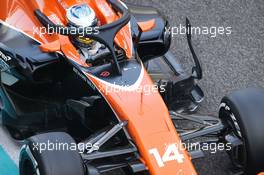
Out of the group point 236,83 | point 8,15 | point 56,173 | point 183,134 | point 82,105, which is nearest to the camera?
point 56,173

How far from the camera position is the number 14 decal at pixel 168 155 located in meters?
3.36

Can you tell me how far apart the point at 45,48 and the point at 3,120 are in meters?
0.73

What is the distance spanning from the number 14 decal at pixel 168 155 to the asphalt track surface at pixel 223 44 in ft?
3.88

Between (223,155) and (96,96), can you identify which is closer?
(96,96)

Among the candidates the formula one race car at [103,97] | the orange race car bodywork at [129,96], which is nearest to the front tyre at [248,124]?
the formula one race car at [103,97]

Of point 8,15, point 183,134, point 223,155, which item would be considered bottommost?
point 223,155

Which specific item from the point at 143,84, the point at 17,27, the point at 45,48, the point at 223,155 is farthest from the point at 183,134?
the point at 17,27

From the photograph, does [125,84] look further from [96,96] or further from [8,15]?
[8,15]

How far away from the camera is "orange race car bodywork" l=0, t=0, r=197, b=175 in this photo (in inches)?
133

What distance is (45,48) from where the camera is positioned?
3.80 m

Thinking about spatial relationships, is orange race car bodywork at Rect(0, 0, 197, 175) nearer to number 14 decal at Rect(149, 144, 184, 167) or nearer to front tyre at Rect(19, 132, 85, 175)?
number 14 decal at Rect(149, 144, 184, 167)

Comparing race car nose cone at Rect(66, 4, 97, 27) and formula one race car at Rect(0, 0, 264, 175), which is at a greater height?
race car nose cone at Rect(66, 4, 97, 27)

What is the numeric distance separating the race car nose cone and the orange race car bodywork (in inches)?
4.8
